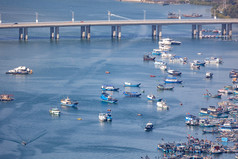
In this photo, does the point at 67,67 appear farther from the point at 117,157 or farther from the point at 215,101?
the point at 117,157

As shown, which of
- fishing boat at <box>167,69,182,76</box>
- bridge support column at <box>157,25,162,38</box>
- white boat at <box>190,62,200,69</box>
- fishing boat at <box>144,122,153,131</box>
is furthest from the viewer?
bridge support column at <box>157,25,162,38</box>

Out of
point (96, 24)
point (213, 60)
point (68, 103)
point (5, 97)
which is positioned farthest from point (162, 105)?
point (96, 24)

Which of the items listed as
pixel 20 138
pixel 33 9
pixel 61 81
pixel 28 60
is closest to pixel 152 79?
pixel 61 81

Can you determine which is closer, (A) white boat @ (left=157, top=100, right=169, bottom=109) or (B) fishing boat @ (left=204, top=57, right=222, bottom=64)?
(A) white boat @ (left=157, top=100, right=169, bottom=109)

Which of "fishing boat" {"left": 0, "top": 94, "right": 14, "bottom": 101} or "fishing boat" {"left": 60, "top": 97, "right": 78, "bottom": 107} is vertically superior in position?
"fishing boat" {"left": 0, "top": 94, "right": 14, "bottom": 101}

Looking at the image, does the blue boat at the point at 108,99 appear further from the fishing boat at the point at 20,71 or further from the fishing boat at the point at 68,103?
the fishing boat at the point at 20,71

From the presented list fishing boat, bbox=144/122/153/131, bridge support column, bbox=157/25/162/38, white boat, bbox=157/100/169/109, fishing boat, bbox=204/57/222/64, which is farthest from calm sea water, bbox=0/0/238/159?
bridge support column, bbox=157/25/162/38

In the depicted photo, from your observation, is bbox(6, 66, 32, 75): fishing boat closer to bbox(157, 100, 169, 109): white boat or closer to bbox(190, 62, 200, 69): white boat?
bbox(157, 100, 169, 109): white boat

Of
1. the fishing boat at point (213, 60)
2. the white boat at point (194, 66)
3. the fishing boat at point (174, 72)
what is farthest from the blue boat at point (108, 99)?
the fishing boat at point (213, 60)
